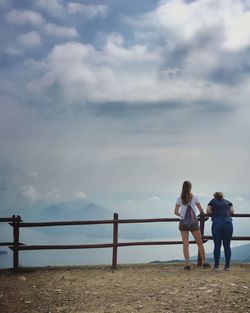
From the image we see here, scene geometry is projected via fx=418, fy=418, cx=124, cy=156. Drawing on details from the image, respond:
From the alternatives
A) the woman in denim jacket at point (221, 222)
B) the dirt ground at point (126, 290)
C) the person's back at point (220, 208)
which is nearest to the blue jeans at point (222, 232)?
the woman in denim jacket at point (221, 222)

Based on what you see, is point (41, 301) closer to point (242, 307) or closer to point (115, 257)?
point (115, 257)

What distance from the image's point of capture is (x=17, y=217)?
11.9 metres

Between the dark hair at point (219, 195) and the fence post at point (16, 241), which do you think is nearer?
the dark hair at point (219, 195)

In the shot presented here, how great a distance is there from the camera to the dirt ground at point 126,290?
823 cm

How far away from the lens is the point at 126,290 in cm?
950

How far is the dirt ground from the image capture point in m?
8.23

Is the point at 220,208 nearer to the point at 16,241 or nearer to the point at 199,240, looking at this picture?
the point at 199,240

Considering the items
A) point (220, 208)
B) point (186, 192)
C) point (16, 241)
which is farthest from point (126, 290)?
point (16, 241)

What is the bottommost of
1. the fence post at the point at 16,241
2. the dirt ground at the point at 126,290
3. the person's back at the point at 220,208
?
the dirt ground at the point at 126,290

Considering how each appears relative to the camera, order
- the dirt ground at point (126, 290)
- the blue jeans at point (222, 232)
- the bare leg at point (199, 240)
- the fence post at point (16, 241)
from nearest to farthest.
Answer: the dirt ground at point (126, 290), the blue jeans at point (222, 232), the bare leg at point (199, 240), the fence post at point (16, 241)

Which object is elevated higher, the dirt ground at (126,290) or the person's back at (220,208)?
the person's back at (220,208)

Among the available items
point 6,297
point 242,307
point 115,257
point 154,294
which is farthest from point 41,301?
point 242,307

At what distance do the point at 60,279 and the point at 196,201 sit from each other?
4.07m

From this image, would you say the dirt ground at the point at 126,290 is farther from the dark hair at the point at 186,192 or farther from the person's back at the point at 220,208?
the dark hair at the point at 186,192
